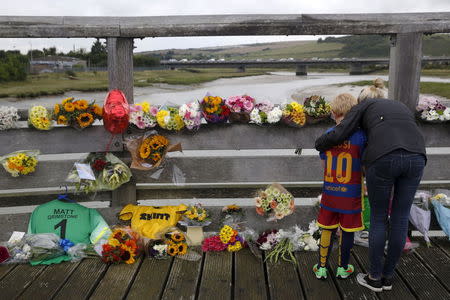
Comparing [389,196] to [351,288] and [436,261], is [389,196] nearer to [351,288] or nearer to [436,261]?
[351,288]

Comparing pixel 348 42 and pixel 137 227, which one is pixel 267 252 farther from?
pixel 348 42

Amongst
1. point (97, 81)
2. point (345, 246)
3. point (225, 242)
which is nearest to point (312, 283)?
point (345, 246)

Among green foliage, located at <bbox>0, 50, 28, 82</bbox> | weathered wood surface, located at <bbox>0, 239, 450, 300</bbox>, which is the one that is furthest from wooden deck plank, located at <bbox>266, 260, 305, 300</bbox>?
green foliage, located at <bbox>0, 50, 28, 82</bbox>

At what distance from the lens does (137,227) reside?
4.89 m

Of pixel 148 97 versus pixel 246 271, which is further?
pixel 148 97

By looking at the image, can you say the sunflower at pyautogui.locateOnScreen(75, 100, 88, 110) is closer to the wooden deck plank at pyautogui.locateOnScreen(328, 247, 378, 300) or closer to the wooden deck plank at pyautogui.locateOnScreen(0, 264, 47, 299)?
the wooden deck plank at pyautogui.locateOnScreen(0, 264, 47, 299)

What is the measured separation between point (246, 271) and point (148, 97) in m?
2.35

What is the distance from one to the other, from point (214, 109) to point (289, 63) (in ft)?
5.77

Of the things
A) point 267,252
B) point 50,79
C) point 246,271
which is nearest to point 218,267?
point 246,271

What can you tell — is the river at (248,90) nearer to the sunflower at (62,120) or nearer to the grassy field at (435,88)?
the grassy field at (435,88)

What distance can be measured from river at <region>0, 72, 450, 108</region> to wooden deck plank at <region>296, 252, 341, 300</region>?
1512 mm

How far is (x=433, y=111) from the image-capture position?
4855 millimetres

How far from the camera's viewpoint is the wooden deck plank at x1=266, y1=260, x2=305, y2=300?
388 cm

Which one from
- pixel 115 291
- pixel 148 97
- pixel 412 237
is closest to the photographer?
pixel 115 291
